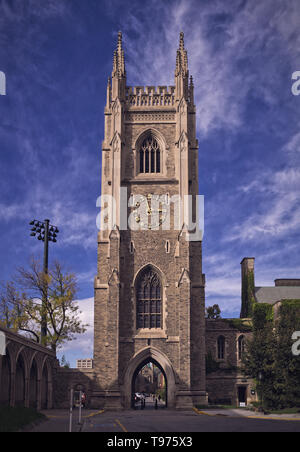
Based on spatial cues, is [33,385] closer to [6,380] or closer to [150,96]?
[6,380]

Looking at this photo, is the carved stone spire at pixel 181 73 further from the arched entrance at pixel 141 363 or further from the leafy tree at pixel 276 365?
the arched entrance at pixel 141 363

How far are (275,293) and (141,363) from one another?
2210 centimetres

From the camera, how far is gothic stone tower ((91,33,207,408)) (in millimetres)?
40562

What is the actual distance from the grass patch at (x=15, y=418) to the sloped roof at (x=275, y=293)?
37.4 meters

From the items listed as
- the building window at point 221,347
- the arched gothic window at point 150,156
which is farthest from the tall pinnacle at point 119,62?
the building window at point 221,347

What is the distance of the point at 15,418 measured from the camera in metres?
20.5

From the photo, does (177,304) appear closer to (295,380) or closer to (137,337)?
(137,337)

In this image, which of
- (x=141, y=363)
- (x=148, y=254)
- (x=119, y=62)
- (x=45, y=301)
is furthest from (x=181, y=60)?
(x=141, y=363)

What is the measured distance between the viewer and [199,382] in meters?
41.5

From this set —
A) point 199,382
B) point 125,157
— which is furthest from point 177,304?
point 125,157

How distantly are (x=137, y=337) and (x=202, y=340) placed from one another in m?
5.17

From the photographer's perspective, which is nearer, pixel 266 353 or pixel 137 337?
pixel 266 353

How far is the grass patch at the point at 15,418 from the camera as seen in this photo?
18.7m

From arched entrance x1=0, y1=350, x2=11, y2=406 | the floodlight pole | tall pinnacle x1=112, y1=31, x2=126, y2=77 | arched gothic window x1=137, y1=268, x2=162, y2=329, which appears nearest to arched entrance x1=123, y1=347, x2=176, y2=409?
arched gothic window x1=137, y1=268, x2=162, y2=329
